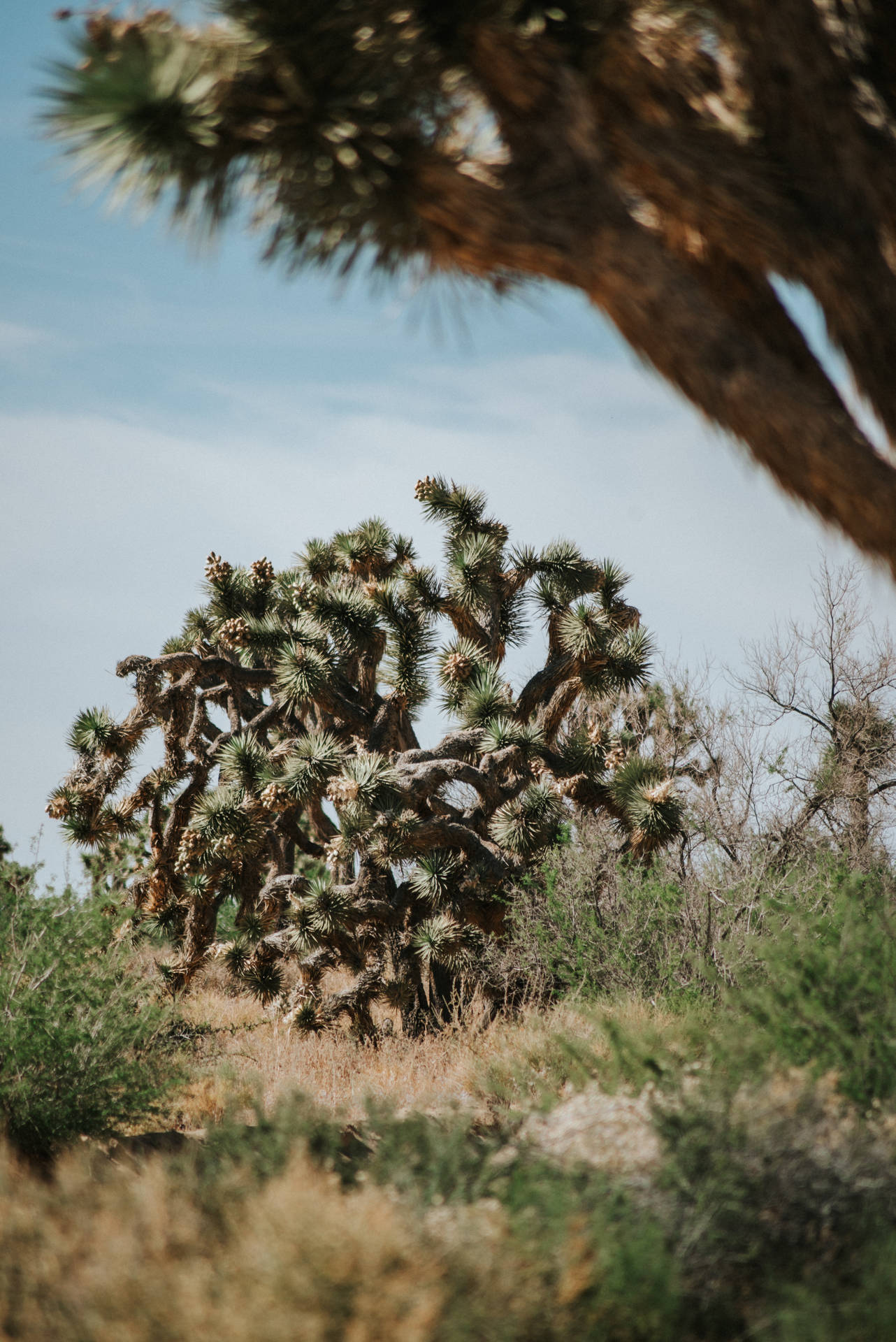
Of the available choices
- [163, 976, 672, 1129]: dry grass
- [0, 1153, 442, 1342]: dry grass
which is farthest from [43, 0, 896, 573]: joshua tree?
[163, 976, 672, 1129]: dry grass

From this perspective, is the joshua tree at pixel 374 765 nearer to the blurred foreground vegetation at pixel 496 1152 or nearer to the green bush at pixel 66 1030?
the blurred foreground vegetation at pixel 496 1152

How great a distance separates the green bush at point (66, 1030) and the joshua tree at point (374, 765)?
7.77ft

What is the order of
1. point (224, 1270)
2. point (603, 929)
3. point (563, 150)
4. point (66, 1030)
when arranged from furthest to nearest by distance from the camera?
1. point (603, 929)
2. point (66, 1030)
3. point (563, 150)
4. point (224, 1270)

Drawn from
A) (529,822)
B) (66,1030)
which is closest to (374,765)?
(529,822)

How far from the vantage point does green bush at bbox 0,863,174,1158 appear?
520cm

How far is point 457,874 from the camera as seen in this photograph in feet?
30.0

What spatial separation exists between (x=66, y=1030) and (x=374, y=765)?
3.43 meters

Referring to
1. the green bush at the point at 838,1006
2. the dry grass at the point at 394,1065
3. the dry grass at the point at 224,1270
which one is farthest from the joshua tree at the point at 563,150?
the dry grass at the point at 394,1065

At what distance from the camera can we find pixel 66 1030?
535 cm

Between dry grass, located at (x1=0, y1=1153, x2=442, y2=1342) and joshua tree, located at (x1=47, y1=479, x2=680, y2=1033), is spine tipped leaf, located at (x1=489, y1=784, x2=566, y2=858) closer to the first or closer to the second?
joshua tree, located at (x1=47, y1=479, x2=680, y2=1033)

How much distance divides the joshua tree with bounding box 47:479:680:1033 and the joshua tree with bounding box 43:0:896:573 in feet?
16.5

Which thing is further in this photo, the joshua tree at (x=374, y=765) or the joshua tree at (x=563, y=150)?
the joshua tree at (x=374, y=765)

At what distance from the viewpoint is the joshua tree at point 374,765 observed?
8.84 metres

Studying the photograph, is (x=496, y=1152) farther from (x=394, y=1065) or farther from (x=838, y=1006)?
(x=394, y=1065)
